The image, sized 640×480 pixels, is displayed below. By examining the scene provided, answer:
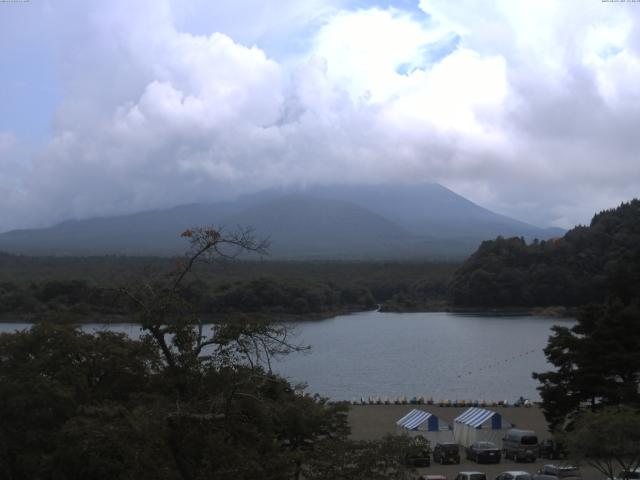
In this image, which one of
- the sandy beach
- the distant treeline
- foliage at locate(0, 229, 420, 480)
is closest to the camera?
foliage at locate(0, 229, 420, 480)

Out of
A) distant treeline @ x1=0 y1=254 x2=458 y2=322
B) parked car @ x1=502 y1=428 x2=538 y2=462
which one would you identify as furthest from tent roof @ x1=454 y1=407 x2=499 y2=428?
distant treeline @ x1=0 y1=254 x2=458 y2=322

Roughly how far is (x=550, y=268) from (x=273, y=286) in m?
18.3

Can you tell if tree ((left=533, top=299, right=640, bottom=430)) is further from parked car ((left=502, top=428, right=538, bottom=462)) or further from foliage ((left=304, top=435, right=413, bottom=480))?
foliage ((left=304, top=435, right=413, bottom=480))

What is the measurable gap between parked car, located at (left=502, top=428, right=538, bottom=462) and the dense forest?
118 feet

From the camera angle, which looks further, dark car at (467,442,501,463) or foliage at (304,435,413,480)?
dark car at (467,442,501,463)

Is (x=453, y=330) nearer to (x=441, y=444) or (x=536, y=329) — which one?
(x=536, y=329)

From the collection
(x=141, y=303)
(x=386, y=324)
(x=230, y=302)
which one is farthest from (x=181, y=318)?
(x=386, y=324)

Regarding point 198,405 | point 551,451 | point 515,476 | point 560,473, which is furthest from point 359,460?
point 551,451

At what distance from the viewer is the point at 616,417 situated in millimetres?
9031

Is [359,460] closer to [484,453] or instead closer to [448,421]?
[484,453]

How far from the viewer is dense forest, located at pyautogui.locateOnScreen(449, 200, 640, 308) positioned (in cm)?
4916

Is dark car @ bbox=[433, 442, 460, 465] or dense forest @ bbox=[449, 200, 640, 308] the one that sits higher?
dense forest @ bbox=[449, 200, 640, 308]

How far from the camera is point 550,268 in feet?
164

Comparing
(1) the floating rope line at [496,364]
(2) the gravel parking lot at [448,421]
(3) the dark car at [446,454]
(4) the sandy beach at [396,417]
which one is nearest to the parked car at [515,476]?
(2) the gravel parking lot at [448,421]
